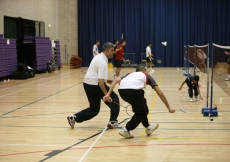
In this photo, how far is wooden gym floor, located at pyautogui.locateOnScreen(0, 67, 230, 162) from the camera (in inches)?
317

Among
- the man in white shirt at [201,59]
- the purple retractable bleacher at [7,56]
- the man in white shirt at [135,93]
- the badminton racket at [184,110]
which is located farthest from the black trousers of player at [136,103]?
the purple retractable bleacher at [7,56]

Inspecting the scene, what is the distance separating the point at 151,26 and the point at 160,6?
1.76 metres

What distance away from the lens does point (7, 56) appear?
24.8 metres

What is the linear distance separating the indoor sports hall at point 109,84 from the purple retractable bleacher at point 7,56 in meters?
0.05

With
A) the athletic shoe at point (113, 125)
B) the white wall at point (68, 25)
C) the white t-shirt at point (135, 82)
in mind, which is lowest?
the athletic shoe at point (113, 125)

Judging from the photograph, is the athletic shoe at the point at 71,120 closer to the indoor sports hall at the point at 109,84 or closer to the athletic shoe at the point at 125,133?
the indoor sports hall at the point at 109,84

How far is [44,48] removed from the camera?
30.8 meters

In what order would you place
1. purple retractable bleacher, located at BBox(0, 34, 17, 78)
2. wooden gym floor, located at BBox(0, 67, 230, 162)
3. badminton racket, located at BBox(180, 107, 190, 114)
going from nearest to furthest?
wooden gym floor, located at BBox(0, 67, 230, 162), badminton racket, located at BBox(180, 107, 190, 114), purple retractable bleacher, located at BBox(0, 34, 17, 78)

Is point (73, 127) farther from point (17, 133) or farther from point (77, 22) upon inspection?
point (77, 22)

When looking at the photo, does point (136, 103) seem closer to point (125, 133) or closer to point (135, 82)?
point (135, 82)

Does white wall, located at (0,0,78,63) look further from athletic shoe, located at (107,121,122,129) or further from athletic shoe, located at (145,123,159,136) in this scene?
athletic shoe, located at (145,123,159,136)

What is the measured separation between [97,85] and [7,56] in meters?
15.5

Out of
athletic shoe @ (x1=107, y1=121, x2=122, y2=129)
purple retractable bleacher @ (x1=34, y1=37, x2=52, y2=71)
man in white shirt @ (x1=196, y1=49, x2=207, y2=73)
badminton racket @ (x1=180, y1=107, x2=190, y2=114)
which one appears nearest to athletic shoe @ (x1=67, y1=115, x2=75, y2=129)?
athletic shoe @ (x1=107, y1=121, x2=122, y2=129)

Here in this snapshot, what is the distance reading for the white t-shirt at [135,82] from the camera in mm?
9266
